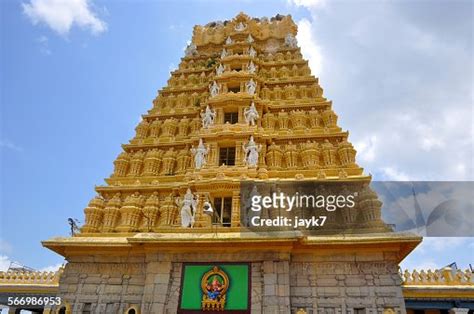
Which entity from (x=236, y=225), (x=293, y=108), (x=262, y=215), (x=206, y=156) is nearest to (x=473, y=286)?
(x=262, y=215)

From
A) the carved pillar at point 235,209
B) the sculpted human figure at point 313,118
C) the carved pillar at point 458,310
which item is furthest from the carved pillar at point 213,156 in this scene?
the carved pillar at point 458,310

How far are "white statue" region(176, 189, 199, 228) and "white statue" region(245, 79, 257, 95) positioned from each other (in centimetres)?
833

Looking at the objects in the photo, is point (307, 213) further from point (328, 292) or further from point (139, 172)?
point (139, 172)

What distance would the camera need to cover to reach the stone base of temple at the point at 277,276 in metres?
14.2

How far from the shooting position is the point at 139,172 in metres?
21.1

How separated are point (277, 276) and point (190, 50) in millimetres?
21369

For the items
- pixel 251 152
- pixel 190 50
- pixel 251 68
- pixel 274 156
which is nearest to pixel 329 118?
pixel 274 156

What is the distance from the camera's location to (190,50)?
97.8 ft

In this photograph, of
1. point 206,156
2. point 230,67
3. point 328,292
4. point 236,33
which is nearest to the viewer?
point 328,292

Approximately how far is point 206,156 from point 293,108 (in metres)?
6.40

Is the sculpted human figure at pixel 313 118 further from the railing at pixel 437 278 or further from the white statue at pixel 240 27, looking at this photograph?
the white statue at pixel 240 27

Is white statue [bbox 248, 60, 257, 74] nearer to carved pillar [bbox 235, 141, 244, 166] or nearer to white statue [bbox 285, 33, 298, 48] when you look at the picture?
white statue [bbox 285, 33, 298, 48]

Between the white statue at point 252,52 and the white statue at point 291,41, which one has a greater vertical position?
the white statue at point 291,41

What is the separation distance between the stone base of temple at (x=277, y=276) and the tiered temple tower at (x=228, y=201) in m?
0.04
